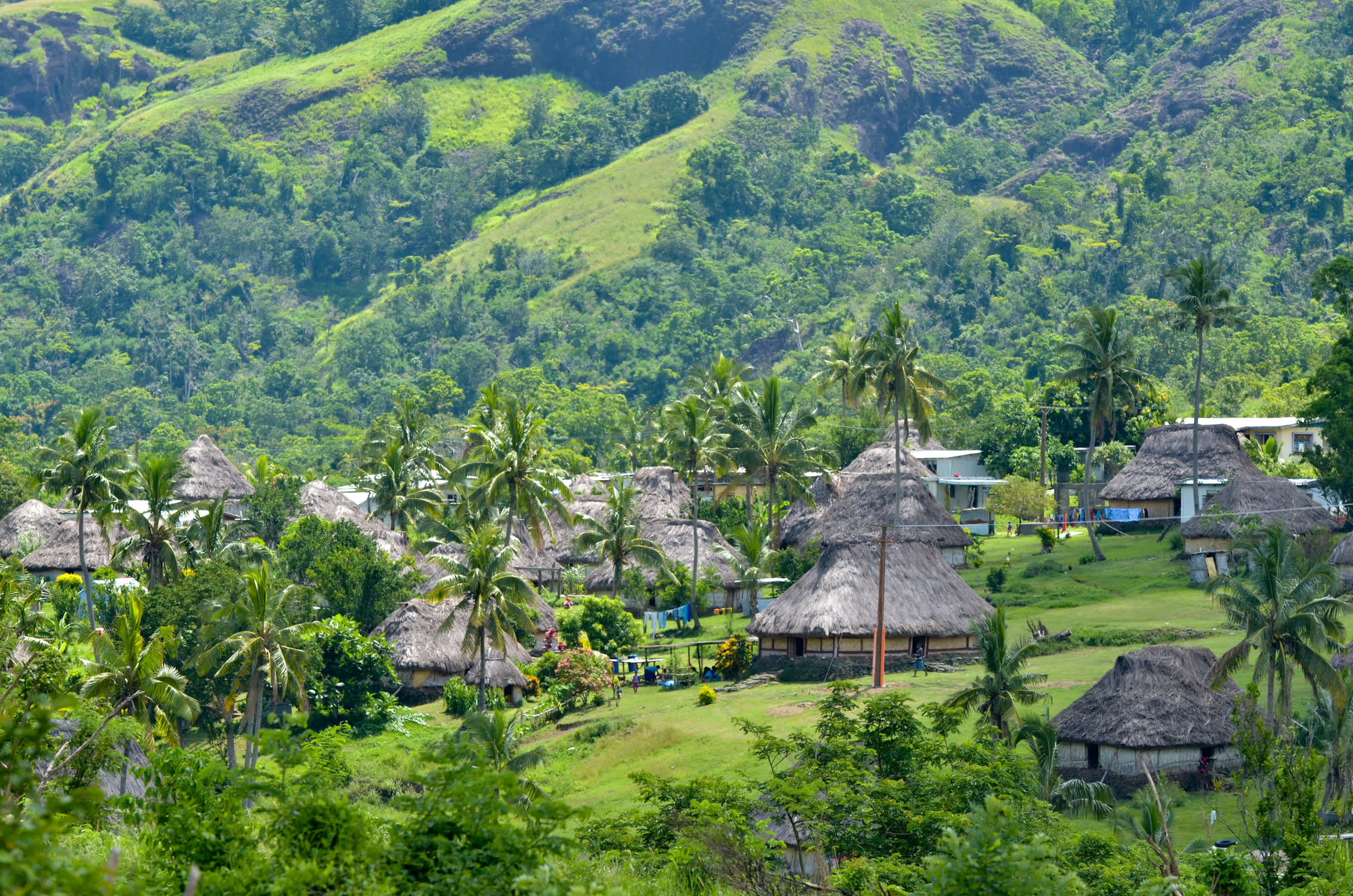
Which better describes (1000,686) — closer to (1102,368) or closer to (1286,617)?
(1286,617)

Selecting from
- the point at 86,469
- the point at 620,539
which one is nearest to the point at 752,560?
the point at 620,539

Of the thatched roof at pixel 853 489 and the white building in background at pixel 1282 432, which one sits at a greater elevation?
the white building in background at pixel 1282 432

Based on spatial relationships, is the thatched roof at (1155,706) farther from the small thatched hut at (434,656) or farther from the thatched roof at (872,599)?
the small thatched hut at (434,656)

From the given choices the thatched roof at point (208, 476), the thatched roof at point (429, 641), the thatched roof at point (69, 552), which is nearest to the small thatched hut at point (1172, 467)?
the thatched roof at point (429, 641)

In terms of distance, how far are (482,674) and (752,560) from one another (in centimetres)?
1584

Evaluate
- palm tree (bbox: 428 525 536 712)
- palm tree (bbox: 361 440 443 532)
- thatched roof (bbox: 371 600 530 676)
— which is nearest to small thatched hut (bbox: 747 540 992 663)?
palm tree (bbox: 428 525 536 712)

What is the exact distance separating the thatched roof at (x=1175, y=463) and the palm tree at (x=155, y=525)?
136ft

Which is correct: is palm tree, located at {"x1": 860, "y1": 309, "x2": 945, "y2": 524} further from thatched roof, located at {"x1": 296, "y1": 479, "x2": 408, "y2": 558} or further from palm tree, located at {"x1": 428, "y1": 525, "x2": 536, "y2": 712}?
thatched roof, located at {"x1": 296, "y1": 479, "x2": 408, "y2": 558}

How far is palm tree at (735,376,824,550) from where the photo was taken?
69812mm

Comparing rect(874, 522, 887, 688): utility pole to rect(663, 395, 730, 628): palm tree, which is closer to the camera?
rect(874, 522, 887, 688): utility pole

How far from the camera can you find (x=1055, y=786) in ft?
127

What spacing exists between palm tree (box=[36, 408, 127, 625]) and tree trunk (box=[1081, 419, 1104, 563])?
38375 millimetres

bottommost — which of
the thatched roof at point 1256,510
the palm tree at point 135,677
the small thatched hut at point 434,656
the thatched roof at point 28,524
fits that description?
the small thatched hut at point 434,656

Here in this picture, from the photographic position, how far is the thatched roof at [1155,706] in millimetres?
40969
